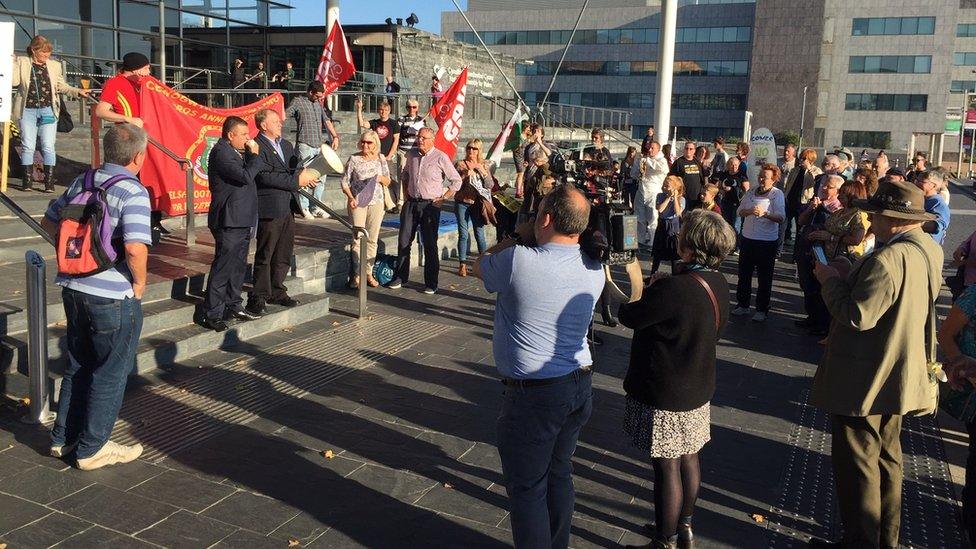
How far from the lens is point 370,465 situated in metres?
5.17

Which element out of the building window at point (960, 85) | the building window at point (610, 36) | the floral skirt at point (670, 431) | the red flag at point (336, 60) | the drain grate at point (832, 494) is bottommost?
the drain grate at point (832, 494)

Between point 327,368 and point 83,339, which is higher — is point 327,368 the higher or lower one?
the lower one

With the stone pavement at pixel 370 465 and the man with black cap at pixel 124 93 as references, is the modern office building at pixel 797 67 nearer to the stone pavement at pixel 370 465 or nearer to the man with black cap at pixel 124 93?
the man with black cap at pixel 124 93

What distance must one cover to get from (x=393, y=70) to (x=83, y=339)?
26142 mm

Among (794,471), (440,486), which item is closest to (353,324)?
(440,486)

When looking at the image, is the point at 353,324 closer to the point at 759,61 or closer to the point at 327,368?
the point at 327,368

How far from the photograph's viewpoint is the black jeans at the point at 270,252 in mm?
7906

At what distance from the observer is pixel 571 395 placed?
144 inches

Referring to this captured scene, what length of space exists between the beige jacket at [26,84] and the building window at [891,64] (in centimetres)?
7008

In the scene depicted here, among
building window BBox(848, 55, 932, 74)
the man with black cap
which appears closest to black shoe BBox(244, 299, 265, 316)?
the man with black cap

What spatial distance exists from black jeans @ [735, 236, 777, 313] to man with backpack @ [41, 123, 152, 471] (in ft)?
23.4

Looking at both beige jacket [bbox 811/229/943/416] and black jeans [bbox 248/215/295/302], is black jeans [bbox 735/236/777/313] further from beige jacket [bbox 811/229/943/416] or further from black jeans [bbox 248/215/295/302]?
beige jacket [bbox 811/229/943/416]

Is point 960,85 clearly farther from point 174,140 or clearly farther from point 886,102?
point 174,140

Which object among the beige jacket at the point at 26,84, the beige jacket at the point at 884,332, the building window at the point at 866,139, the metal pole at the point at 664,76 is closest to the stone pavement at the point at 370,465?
the beige jacket at the point at 884,332
